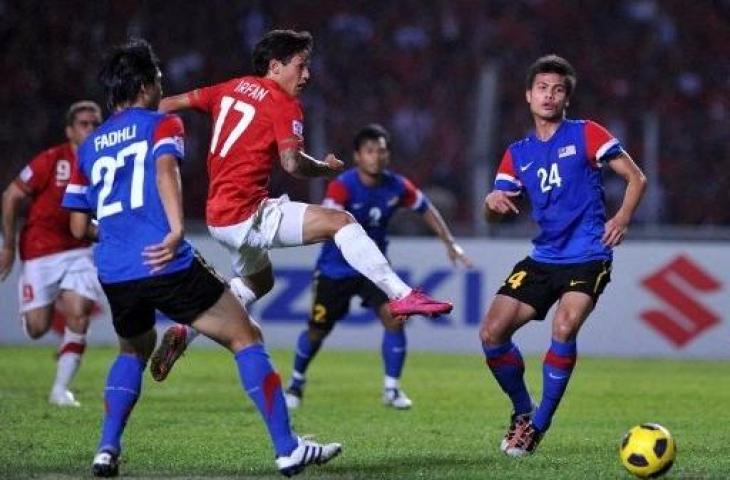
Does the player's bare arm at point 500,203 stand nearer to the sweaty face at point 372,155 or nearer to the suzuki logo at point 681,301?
the sweaty face at point 372,155

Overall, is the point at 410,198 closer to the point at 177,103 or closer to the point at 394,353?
the point at 394,353

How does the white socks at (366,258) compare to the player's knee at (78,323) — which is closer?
the white socks at (366,258)

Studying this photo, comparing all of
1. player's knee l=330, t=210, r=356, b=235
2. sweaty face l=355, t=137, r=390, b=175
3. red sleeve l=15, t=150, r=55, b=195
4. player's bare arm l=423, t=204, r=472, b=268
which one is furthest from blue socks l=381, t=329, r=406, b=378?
player's knee l=330, t=210, r=356, b=235

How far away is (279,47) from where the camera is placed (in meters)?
7.67

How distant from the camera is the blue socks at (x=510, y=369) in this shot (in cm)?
801

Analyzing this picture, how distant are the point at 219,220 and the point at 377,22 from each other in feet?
39.0

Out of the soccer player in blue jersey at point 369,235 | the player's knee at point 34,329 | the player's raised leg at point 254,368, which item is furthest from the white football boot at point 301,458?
the player's knee at point 34,329

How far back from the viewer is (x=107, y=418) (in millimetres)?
6781

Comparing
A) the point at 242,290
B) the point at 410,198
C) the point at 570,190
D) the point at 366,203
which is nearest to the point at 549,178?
the point at 570,190

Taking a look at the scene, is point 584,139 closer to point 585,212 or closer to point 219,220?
point 585,212

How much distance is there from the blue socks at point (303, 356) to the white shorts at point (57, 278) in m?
1.65

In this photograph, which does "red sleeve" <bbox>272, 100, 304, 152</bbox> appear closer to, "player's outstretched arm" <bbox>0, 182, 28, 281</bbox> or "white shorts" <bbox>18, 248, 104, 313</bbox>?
"white shorts" <bbox>18, 248, 104, 313</bbox>

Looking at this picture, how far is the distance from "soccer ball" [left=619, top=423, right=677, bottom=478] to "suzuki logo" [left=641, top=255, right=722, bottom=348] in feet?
31.7

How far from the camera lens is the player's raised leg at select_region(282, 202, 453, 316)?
6887 mm
